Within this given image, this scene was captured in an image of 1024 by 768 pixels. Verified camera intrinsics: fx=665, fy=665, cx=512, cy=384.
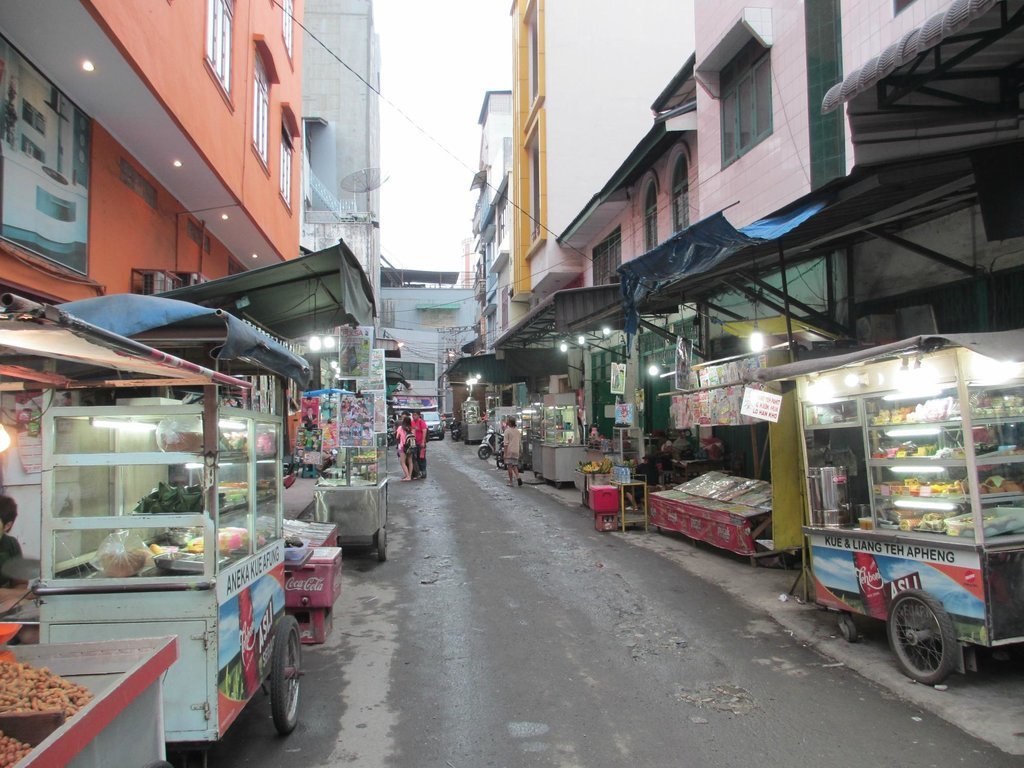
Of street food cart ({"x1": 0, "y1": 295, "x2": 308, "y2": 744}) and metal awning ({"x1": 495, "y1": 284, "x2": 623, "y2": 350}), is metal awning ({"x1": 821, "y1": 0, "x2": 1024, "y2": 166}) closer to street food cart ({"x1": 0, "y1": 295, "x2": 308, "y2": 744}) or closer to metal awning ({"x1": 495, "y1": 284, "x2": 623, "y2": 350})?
street food cart ({"x1": 0, "y1": 295, "x2": 308, "y2": 744})

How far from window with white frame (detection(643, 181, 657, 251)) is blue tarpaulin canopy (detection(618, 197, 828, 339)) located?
7316 millimetres

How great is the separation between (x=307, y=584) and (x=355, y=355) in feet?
15.1

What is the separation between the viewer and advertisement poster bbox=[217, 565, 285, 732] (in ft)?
12.1

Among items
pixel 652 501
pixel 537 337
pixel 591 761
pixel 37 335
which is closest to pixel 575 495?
pixel 652 501

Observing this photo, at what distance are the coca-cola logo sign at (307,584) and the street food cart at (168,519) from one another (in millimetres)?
1181

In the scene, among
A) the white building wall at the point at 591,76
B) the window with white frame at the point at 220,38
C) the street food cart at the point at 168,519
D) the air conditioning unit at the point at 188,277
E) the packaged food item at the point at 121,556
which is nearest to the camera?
the street food cart at the point at 168,519

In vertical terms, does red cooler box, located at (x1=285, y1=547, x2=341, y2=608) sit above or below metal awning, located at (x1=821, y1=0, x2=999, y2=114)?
below

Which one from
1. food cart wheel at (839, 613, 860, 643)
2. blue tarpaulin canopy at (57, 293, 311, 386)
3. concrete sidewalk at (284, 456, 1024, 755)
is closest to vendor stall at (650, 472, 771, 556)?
concrete sidewalk at (284, 456, 1024, 755)

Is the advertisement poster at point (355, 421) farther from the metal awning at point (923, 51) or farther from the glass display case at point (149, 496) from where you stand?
the metal awning at point (923, 51)

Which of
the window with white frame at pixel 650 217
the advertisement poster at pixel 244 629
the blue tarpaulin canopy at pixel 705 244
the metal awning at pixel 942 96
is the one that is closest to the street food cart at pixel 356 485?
the blue tarpaulin canopy at pixel 705 244

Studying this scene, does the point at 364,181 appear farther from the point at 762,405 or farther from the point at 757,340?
the point at 762,405

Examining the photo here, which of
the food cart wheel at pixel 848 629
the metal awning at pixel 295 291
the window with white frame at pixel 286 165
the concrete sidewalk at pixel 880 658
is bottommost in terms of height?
the concrete sidewalk at pixel 880 658

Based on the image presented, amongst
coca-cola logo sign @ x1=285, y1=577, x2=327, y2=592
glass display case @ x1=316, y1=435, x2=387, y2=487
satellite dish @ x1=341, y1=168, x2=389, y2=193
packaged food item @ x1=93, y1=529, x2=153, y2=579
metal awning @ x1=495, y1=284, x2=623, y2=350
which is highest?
satellite dish @ x1=341, y1=168, x2=389, y2=193

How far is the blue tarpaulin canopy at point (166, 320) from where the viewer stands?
13.5ft
